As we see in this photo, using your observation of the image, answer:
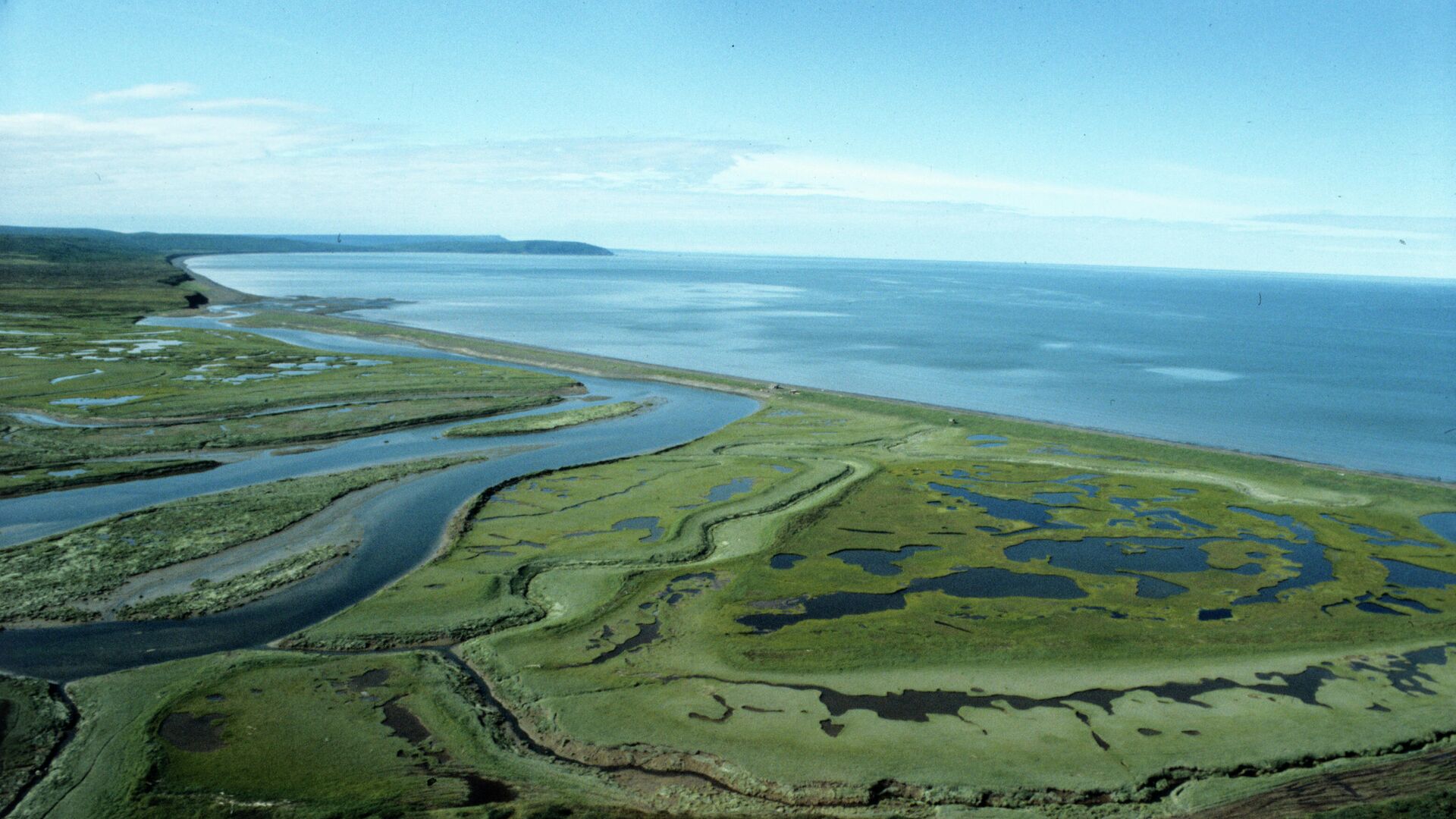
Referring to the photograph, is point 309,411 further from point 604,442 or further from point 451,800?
point 451,800

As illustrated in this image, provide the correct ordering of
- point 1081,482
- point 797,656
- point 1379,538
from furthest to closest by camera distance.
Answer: point 1081,482, point 1379,538, point 797,656

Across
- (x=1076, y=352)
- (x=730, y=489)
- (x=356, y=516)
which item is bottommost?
(x=356, y=516)

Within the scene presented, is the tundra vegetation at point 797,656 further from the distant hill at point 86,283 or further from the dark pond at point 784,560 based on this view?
the distant hill at point 86,283

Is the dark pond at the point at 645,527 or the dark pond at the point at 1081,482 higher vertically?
the dark pond at the point at 1081,482

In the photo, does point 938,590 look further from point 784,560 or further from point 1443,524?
point 1443,524

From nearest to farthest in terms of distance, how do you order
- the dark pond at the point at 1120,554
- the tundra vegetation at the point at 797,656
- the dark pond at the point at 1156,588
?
the tundra vegetation at the point at 797,656, the dark pond at the point at 1156,588, the dark pond at the point at 1120,554

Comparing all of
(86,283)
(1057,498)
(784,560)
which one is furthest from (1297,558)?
(86,283)

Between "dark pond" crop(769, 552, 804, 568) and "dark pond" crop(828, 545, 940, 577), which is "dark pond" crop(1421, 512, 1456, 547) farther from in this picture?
"dark pond" crop(769, 552, 804, 568)

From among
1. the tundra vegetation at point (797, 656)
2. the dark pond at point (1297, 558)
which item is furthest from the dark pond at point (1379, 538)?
the dark pond at point (1297, 558)
